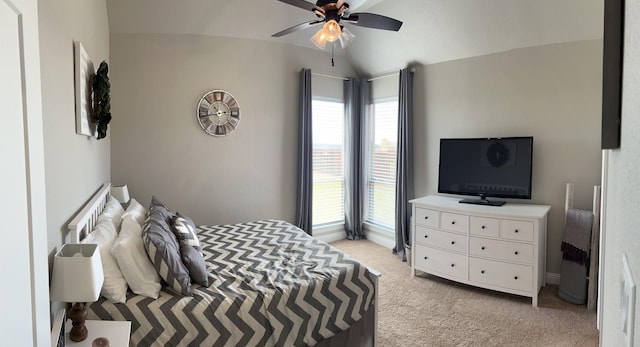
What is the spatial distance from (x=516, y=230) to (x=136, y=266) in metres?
2.99

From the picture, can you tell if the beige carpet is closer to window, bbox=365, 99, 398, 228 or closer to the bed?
the bed

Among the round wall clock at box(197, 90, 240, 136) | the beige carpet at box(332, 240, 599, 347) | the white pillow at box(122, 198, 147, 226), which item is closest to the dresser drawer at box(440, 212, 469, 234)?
the beige carpet at box(332, 240, 599, 347)

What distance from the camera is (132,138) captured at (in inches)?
147

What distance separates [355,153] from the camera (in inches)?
205

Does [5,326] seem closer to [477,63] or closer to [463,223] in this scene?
[463,223]

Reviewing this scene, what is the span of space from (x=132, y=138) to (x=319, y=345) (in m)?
2.90

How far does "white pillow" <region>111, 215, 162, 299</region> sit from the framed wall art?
68 centimetres

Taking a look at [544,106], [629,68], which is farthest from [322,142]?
[629,68]

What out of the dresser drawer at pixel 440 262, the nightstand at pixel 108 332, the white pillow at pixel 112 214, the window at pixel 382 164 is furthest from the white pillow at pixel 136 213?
the window at pixel 382 164

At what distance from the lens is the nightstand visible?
148cm

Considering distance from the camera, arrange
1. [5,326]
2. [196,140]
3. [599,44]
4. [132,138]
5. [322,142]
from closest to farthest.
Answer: [5,326]
[599,44]
[132,138]
[196,140]
[322,142]

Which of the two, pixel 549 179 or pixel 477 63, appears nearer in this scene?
pixel 549 179

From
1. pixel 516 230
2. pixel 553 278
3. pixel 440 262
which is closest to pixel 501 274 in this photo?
pixel 516 230

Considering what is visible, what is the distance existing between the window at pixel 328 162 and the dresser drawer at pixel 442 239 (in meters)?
1.69
